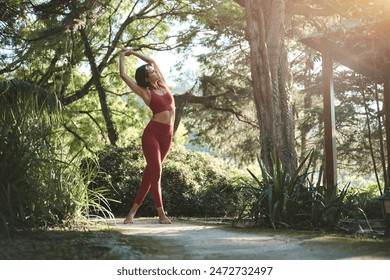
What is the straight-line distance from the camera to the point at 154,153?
493 centimetres

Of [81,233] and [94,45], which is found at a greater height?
[94,45]

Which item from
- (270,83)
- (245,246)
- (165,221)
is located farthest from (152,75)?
(270,83)

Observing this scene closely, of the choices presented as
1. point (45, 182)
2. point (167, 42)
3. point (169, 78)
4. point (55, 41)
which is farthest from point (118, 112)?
point (45, 182)

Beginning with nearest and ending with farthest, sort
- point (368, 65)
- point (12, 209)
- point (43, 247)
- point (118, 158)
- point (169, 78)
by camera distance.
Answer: point (43, 247), point (12, 209), point (118, 158), point (368, 65), point (169, 78)

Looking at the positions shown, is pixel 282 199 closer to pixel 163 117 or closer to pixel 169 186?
pixel 163 117

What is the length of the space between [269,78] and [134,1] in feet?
33.3

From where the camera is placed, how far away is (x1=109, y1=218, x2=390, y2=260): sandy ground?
3113 millimetres

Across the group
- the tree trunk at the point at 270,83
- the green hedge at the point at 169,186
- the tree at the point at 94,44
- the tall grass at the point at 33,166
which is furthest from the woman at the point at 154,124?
the tree at the point at 94,44

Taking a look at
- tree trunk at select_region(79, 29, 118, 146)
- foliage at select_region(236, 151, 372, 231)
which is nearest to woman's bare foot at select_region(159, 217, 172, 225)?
foliage at select_region(236, 151, 372, 231)

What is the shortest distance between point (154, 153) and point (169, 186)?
3532mm

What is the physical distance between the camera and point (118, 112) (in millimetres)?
18438

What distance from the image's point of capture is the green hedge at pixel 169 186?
8086 millimetres

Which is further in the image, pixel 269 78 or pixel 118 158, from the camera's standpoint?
pixel 118 158

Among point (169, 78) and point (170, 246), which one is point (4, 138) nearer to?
point (170, 246)
